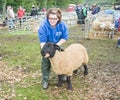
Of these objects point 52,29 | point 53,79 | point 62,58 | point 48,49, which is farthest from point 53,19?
point 53,79

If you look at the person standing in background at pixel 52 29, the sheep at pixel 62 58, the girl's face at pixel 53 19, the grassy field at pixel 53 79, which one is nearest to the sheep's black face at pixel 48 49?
the sheep at pixel 62 58

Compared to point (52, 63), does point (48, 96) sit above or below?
below

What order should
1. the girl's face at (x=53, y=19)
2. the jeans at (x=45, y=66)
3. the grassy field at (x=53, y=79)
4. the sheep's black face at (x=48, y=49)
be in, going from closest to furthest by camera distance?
1. the sheep's black face at (x=48, y=49)
2. the girl's face at (x=53, y=19)
3. the grassy field at (x=53, y=79)
4. the jeans at (x=45, y=66)

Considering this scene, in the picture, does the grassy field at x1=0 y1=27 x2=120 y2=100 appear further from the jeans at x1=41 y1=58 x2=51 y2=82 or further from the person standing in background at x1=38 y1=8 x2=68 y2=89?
the person standing in background at x1=38 y1=8 x2=68 y2=89

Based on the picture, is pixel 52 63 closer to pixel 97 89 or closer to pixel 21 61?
pixel 97 89

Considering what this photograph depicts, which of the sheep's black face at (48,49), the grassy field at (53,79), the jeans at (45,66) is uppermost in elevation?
the sheep's black face at (48,49)

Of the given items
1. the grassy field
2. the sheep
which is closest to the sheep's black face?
the sheep

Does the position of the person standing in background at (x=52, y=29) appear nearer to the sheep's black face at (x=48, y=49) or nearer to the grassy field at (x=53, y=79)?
the sheep's black face at (x=48, y=49)

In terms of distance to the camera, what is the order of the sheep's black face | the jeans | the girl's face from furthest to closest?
the jeans < the girl's face < the sheep's black face

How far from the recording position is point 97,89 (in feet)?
21.7

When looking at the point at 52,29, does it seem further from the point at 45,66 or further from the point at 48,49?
the point at 45,66

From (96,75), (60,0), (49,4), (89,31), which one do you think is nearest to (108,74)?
(96,75)

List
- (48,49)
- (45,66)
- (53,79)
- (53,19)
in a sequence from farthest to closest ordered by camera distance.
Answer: (53,79)
(45,66)
(53,19)
(48,49)

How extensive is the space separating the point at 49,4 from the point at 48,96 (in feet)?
134
